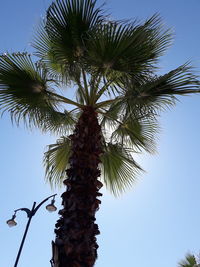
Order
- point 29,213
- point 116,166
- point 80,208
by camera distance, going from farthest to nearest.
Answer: point 29,213, point 116,166, point 80,208

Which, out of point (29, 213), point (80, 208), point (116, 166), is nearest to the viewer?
point (80, 208)

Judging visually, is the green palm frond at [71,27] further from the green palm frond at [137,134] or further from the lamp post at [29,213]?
the lamp post at [29,213]

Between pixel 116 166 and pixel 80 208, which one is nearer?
pixel 80 208

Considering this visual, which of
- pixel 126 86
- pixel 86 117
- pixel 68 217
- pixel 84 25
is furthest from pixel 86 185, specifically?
pixel 84 25

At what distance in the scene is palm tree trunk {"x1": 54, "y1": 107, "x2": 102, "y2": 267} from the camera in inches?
141

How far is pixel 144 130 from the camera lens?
6.90m

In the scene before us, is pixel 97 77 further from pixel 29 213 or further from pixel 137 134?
pixel 29 213

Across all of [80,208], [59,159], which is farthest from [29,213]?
[80,208]

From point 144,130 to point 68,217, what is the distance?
3535 mm

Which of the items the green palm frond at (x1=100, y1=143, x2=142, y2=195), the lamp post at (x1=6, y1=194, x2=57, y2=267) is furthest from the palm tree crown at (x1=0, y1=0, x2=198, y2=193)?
the lamp post at (x1=6, y1=194, x2=57, y2=267)

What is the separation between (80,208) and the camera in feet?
12.8

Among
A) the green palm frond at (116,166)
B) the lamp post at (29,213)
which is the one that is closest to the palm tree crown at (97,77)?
the green palm frond at (116,166)

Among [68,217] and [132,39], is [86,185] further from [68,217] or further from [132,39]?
[132,39]

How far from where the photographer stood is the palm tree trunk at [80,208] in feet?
11.7
